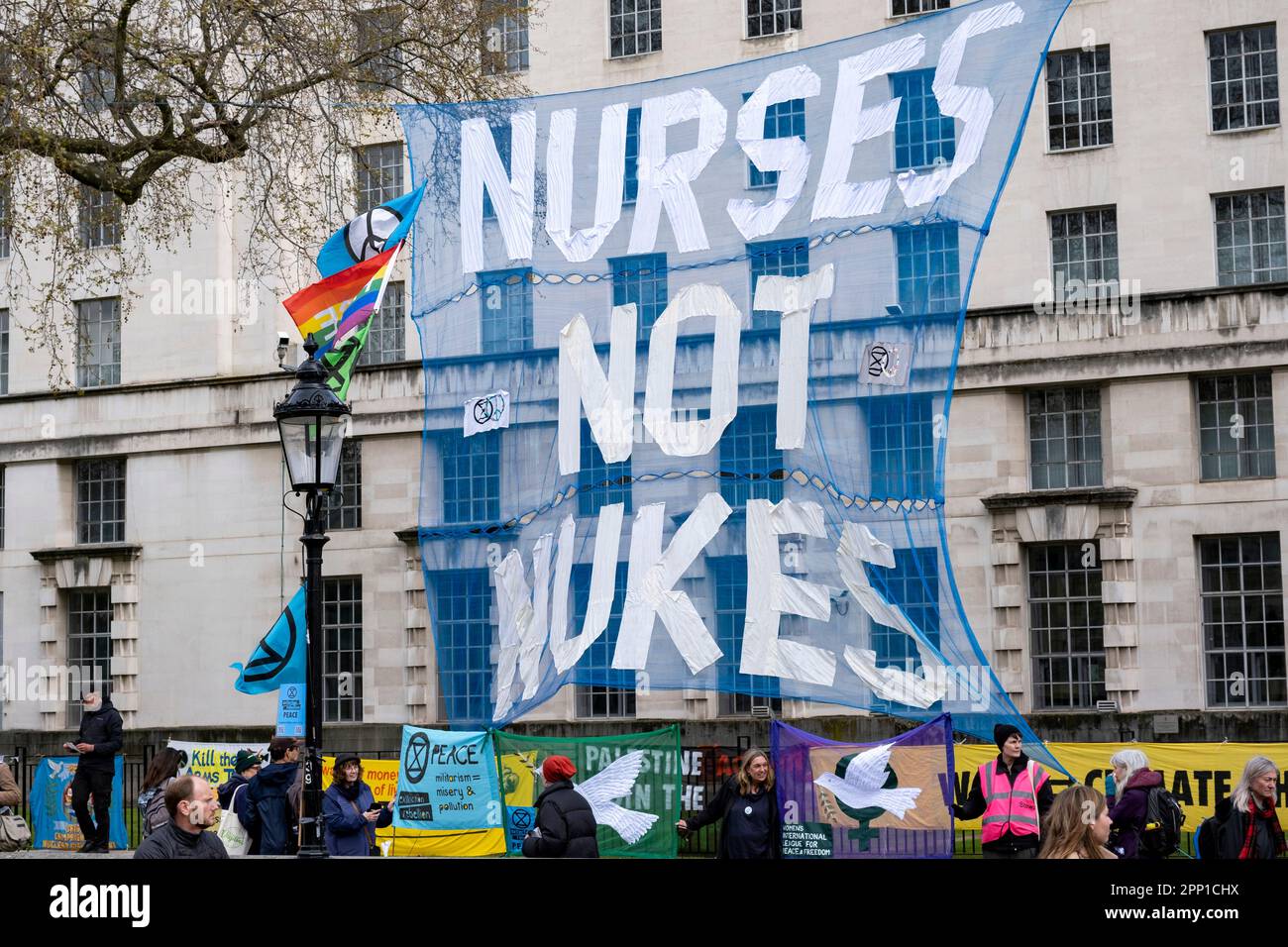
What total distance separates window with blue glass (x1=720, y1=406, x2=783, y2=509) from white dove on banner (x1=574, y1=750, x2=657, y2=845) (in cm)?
590

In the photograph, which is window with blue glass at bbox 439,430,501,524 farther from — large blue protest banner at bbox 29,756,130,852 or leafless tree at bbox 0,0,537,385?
large blue protest banner at bbox 29,756,130,852

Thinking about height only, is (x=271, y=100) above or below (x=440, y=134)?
above

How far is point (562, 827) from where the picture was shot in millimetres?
13578

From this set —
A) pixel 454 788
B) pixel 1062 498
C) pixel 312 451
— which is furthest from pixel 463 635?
pixel 1062 498

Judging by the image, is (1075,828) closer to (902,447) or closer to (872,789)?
(902,447)

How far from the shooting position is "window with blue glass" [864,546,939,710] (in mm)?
16859

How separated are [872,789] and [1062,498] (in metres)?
18.2

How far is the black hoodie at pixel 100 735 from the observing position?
27.1m

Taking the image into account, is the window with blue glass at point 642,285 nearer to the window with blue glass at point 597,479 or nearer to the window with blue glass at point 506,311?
the window with blue glass at point 506,311

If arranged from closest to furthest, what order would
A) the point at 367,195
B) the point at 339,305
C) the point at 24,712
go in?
the point at 339,305, the point at 367,195, the point at 24,712
